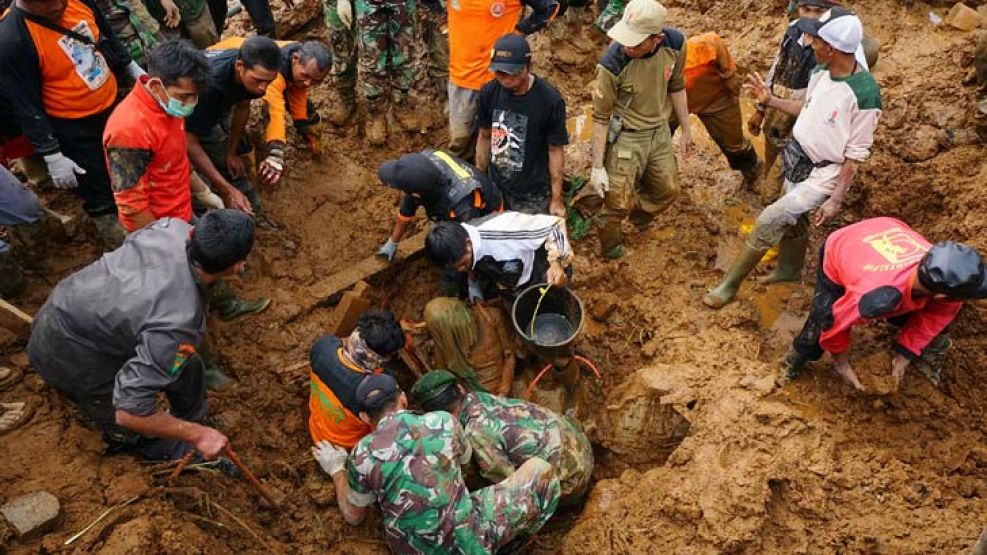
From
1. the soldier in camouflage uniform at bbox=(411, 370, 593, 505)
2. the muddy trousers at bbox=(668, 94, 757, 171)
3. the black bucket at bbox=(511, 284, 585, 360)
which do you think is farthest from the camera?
the muddy trousers at bbox=(668, 94, 757, 171)

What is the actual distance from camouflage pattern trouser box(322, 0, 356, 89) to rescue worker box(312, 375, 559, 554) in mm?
3543

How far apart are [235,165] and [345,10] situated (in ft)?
5.46

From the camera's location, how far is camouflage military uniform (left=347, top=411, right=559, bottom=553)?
10.7ft

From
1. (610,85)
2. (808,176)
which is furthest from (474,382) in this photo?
(808,176)

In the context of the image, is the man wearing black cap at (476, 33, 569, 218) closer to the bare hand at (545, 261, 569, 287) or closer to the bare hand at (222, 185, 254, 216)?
the bare hand at (545, 261, 569, 287)

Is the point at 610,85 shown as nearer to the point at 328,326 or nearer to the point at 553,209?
the point at 553,209

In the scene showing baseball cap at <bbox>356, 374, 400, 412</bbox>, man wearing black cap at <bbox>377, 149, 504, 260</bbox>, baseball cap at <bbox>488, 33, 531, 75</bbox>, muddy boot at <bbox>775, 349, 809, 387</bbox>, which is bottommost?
muddy boot at <bbox>775, 349, 809, 387</bbox>

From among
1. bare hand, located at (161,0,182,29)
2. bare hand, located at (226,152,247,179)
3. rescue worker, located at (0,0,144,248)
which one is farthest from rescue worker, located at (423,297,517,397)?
bare hand, located at (161,0,182,29)

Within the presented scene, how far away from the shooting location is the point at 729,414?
400 cm

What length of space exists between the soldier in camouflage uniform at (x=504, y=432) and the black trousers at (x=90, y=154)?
2401 mm

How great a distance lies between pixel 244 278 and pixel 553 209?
2350 mm

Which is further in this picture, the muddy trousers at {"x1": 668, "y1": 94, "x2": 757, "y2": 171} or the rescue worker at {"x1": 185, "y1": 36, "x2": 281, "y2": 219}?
the muddy trousers at {"x1": 668, "y1": 94, "x2": 757, "y2": 171}

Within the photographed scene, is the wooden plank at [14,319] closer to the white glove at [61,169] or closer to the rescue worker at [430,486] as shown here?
the white glove at [61,169]

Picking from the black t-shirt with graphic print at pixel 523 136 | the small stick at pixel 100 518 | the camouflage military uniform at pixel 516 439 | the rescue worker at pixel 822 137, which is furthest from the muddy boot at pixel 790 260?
the small stick at pixel 100 518
